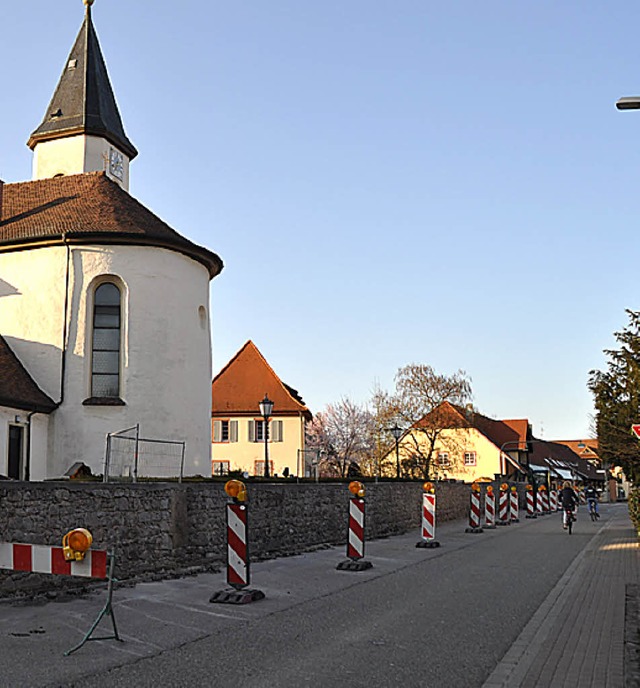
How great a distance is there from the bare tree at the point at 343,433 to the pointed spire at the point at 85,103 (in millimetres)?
39501

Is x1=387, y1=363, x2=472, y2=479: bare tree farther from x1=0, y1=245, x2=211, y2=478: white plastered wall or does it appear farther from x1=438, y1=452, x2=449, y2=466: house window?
x1=0, y1=245, x2=211, y2=478: white plastered wall

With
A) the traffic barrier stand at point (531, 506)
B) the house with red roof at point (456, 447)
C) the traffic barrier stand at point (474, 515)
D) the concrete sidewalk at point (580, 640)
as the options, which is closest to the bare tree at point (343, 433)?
the house with red roof at point (456, 447)

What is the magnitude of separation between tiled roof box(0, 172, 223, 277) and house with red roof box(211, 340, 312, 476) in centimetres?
3042

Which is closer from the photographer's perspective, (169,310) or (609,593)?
(609,593)

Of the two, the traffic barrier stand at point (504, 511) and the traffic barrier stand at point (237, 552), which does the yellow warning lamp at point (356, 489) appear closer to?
the traffic barrier stand at point (237, 552)

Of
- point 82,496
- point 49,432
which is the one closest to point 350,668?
point 82,496

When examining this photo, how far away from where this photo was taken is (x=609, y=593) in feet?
42.6

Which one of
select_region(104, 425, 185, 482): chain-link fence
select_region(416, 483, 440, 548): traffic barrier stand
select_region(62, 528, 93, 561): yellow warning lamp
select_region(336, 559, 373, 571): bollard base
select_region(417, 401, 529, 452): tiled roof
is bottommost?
select_region(336, 559, 373, 571): bollard base

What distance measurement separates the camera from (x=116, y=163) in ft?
111

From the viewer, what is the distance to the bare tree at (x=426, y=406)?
58.4m

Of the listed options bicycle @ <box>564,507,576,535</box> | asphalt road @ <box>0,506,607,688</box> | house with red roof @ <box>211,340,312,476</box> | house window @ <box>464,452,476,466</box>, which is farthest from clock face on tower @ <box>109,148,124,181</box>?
house window @ <box>464,452,476,466</box>

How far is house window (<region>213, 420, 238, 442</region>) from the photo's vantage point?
6012 centimetres

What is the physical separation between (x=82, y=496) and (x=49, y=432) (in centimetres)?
1231

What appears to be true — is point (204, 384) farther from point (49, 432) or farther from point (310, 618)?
point (310, 618)
